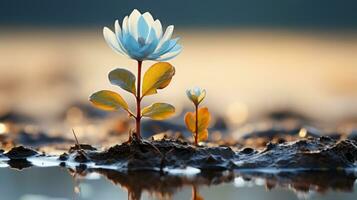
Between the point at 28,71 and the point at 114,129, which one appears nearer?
the point at 114,129

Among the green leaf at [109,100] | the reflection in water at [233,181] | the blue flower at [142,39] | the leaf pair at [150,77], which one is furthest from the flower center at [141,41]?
the reflection in water at [233,181]

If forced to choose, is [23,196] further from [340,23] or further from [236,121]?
[340,23]

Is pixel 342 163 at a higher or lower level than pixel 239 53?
lower

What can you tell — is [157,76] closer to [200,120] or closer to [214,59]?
[200,120]

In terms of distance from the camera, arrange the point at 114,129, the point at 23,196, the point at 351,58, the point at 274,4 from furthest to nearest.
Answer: the point at 274,4 → the point at 351,58 → the point at 114,129 → the point at 23,196

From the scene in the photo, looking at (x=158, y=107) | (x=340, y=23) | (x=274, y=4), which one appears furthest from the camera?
(x=274, y=4)

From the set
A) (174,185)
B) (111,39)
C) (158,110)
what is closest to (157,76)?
(158,110)

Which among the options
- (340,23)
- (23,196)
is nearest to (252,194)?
(23,196)
